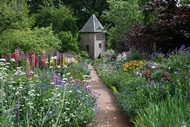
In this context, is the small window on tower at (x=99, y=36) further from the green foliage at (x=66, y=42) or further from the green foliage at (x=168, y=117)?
the green foliage at (x=168, y=117)

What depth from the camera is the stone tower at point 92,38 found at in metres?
28.5

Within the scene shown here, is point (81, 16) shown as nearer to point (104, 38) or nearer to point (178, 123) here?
point (104, 38)

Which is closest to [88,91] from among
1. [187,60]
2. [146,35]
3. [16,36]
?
[187,60]

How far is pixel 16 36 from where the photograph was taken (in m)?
10.7

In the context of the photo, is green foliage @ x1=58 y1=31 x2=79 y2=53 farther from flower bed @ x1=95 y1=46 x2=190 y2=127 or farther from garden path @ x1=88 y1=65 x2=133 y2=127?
flower bed @ x1=95 y1=46 x2=190 y2=127

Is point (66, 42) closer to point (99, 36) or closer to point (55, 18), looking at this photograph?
point (55, 18)

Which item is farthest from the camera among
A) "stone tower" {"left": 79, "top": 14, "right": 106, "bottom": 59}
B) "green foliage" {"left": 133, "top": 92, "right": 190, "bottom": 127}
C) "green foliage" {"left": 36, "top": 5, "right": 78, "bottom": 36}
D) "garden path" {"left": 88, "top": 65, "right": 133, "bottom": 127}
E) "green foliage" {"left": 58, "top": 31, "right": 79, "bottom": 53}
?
"stone tower" {"left": 79, "top": 14, "right": 106, "bottom": 59}

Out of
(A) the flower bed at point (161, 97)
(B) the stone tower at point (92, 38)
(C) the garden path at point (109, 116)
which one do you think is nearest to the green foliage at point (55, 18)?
(B) the stone tower at point (92, 38)

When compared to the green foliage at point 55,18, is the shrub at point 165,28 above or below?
below

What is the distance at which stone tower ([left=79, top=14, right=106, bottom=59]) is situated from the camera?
28500 millimetres

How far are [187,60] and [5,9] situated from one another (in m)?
7.32

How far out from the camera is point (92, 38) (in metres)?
28.5

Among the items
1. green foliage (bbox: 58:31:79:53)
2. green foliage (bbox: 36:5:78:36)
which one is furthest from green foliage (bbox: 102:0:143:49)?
green foliage (bbox: 36:5:78:36)

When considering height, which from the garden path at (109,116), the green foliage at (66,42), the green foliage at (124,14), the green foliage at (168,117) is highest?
the green foliage at (124,14)
